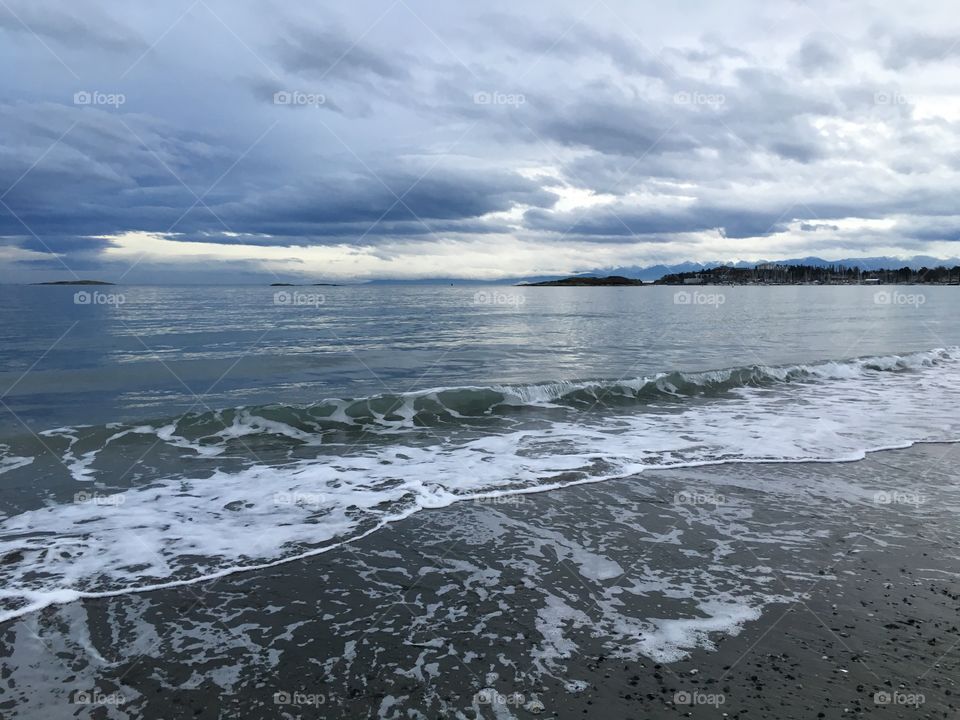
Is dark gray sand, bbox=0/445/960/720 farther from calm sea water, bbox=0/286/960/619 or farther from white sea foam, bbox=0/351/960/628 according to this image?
calm sea water, bbox=0/286/960/619

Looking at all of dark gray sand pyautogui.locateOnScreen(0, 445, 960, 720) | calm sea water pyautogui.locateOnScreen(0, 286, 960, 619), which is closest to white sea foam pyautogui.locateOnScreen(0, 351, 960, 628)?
calm sea water pyautogui.locateOnScreen(0, 286, 960, 619)

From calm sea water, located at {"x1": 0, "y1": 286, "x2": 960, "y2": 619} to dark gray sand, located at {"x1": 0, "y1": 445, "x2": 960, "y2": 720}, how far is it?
121cm

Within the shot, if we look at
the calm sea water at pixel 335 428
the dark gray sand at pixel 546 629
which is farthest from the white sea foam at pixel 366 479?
the dark gray sand at pixel 546 629

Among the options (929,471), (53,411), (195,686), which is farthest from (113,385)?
(929,471)

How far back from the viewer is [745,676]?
16.2ft

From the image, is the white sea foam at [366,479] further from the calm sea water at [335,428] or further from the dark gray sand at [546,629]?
the dark gray sand at [546,629]

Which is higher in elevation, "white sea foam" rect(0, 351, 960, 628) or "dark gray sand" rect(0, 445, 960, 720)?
"dark gray sand" rect(0, 445, 960, 720)

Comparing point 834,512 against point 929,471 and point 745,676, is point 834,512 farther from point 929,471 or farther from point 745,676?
point 745,676

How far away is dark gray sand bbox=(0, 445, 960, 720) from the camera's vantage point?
4.67m

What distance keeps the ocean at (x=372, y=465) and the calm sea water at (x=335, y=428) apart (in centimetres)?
7

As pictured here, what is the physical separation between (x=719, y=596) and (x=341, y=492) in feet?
20.5

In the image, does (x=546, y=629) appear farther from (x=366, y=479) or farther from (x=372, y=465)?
(x=372, y=465)

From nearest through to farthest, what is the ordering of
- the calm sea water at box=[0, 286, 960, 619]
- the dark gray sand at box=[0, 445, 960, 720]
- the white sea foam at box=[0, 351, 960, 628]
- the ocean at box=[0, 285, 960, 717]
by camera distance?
the dark gray sand at box=[0, 445, 960, 720] → the ocean at box=[0, 285, 960, 717] → the white sea foam at box=[0, 351, 960, 628] → the calm sea water at box=[0, 286, 960, 619]

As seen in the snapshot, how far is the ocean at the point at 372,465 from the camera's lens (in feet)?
19.4
